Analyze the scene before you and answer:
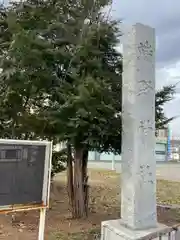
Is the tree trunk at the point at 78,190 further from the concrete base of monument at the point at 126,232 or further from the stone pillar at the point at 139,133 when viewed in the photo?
the stone pillar at the point at 139,133

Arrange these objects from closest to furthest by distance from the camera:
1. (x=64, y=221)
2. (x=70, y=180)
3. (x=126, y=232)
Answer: (x=126, y=232) → (x=64, y=221) → (x=70, y=180)

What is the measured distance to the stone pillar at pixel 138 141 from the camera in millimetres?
3055

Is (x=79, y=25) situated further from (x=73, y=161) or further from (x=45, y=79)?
(x=73, y=161)

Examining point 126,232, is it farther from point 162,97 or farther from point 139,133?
point 162,97

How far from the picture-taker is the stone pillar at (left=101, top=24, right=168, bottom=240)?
3055 millimetres

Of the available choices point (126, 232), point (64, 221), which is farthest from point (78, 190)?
point (126, 232)

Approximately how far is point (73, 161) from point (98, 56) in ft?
5.91

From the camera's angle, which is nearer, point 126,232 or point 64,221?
point 126,232

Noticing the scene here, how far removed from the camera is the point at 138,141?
10.1ft

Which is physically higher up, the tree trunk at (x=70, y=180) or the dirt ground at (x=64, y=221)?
the tree trunk at (x=70, y=180)

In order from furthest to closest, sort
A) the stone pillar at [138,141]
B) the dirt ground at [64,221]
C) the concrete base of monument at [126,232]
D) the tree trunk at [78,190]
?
1. the tree trunk at [78,190]
2. the dirt ground at [64,221]
3. the stone pillar at [138,141]
4. the concrete base of monument at [126,232]

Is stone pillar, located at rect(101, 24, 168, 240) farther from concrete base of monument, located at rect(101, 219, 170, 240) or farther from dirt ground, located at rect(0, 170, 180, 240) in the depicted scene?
dirt ground, located at rect(0, 170, 180, 240)

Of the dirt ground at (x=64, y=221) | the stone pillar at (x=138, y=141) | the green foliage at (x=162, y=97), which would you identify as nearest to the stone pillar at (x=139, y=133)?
the stone pillar at (x=138, y=141)

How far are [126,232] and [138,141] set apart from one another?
0.93 metres
